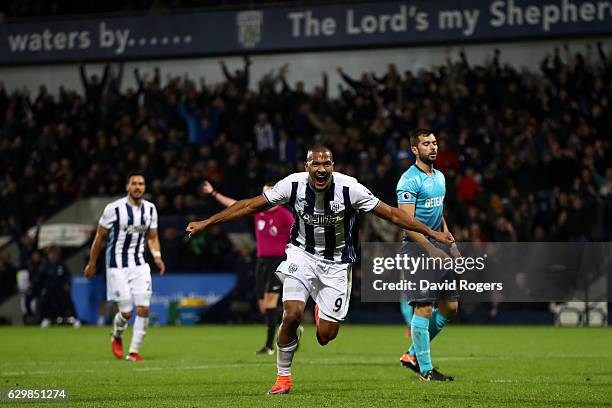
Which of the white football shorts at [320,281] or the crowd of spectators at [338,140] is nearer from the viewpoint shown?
the white football shorts at [320,281]

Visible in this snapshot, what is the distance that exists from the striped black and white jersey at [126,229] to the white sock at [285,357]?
5.59m

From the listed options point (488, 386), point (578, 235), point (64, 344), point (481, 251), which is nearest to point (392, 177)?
point (578, 235)

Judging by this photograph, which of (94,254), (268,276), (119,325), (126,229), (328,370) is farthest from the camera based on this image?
(268,276)

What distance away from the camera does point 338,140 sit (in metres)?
26.1

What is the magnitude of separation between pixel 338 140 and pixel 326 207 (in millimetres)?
16613

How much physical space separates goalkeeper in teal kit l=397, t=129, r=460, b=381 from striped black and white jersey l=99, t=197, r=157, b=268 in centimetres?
497

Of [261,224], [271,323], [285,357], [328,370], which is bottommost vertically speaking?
[271,323]

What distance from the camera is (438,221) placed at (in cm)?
1125

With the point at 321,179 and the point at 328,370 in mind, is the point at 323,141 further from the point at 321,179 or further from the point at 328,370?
the point at 321,179

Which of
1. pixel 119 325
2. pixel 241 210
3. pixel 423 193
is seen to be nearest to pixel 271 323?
pixel 119 325

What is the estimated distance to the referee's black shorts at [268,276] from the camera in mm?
15867

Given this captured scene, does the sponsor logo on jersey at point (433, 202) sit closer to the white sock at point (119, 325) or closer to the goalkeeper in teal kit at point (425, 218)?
the goalkeeper in teal kit at point (425, 218)

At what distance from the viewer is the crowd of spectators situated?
23156 mm

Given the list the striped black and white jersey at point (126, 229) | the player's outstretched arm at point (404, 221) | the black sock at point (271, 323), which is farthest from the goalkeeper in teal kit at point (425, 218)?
the striped black and white jersey at point (126, 229)
